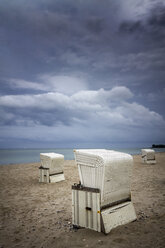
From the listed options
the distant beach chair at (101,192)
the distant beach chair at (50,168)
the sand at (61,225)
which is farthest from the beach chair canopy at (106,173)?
the distant beach chair at (50,168)

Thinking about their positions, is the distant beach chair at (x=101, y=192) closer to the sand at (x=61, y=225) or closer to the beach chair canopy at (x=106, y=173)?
the beach chair canopy at (x=106, y=173)

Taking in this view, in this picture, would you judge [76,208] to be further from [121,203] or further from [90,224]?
[121,203]

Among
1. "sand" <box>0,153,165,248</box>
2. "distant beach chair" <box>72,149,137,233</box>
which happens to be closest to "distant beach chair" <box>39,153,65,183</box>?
"sand" <box>0,153,165,248</box>

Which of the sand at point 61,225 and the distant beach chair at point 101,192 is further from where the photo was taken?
the distant beach chair at point 101,192

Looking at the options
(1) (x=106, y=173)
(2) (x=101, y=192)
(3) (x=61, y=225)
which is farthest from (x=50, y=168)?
(1) (x=106, y=173)

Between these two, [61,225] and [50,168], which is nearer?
[61,225]

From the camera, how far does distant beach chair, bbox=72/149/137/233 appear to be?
4289 millimetres

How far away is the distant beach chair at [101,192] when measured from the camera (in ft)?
14.1

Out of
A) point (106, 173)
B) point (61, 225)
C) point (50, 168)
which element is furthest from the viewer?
point (50, 168)

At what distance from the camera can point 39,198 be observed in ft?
26.8

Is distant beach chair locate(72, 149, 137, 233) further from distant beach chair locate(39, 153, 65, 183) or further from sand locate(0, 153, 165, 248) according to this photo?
distant beach chair locate(39, 153, 65, 183)

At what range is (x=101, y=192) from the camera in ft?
14.0

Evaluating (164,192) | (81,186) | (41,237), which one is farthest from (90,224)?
(164,192)

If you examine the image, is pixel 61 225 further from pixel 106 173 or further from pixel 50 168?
pixel 50 168
